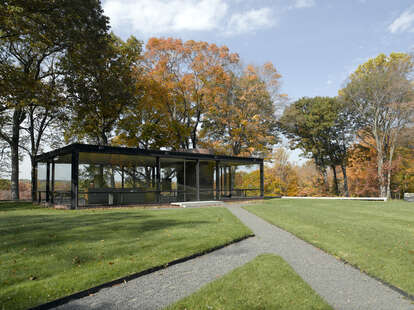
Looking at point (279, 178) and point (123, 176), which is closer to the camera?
point (123, 176)

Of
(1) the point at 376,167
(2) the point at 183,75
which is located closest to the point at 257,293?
(2) the point at 183,75

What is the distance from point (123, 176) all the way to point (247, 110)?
14.3 meters

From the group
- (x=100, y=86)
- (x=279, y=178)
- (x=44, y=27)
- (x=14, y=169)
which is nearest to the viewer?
(x=44, y=27)

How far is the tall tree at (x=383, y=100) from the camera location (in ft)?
74.6

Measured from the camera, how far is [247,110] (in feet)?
85.1

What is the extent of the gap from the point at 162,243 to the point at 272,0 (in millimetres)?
10654

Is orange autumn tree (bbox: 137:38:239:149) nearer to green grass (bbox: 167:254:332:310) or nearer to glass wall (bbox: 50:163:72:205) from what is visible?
glass wall (bbox: 50:163:72:205)

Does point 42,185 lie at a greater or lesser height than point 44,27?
lesser

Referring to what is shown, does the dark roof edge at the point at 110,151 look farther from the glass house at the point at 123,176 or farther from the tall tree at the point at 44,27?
the tall tree at the point at 44,27

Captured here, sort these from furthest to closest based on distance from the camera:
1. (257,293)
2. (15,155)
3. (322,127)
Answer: (322,127)
(15,155)
(257,293)

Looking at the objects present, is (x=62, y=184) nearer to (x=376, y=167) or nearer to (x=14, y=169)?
(x=14, y=169)

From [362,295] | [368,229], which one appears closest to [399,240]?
[368,229]

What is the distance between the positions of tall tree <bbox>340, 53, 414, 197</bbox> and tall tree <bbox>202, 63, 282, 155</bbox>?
7.71 m

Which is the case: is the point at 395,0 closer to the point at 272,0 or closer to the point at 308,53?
the point at 308,53
